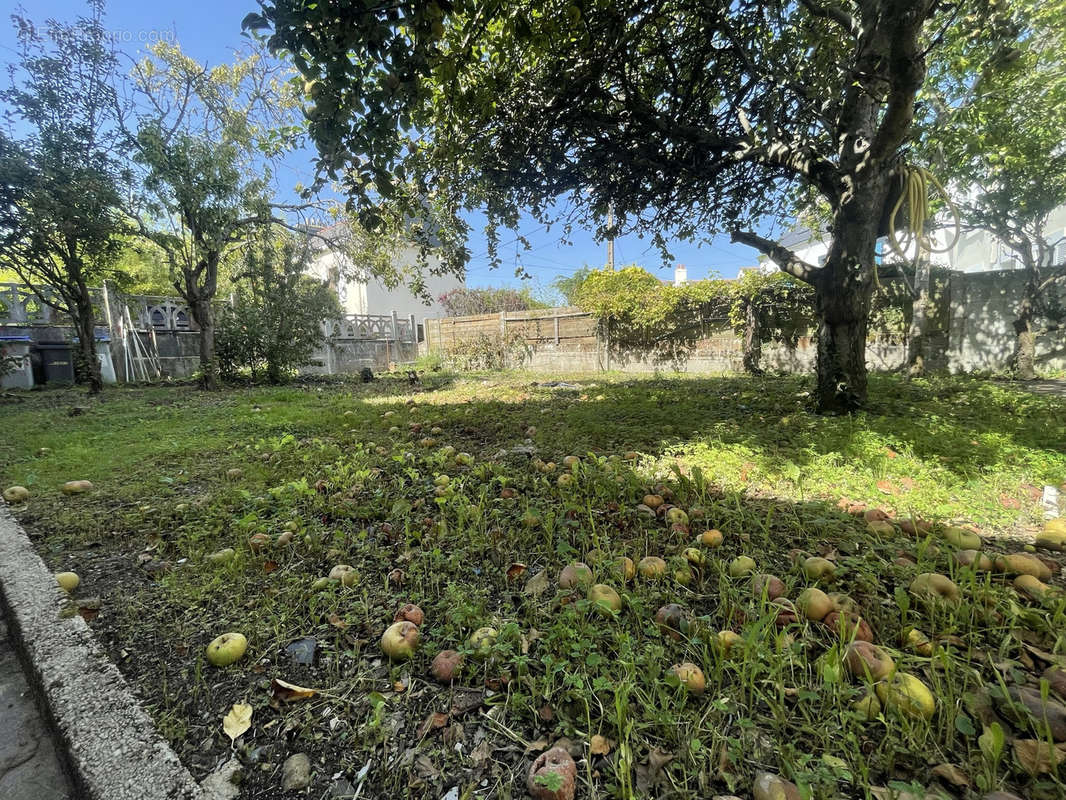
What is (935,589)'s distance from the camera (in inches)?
52.3

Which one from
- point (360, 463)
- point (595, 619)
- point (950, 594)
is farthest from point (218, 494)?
point (950, 594)

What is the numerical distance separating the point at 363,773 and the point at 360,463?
90.5 inches

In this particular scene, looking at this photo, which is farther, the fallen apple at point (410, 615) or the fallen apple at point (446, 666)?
the fallen apple at point (410, 615)

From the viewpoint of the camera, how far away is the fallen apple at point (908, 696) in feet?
3.12

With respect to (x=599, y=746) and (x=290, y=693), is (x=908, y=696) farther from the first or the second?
(x=290, y=693)

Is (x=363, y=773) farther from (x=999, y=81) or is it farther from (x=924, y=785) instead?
(x=999, y=81)

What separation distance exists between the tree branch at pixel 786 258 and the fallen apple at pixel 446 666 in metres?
4.61

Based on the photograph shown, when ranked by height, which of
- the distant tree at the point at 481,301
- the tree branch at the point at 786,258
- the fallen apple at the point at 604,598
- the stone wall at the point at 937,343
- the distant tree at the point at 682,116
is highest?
the distant tree at the point at 481,301

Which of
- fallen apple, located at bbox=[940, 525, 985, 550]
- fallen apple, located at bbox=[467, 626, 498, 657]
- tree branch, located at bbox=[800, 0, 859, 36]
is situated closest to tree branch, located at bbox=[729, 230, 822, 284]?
tree branch, located at bbox=[800, 0, 859, 36]

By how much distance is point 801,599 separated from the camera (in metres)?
1.31

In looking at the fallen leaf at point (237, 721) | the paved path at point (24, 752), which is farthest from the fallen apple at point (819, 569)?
the paved path at point (24, 752)

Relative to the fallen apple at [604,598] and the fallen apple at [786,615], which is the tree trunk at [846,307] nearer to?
the fallen apple at [786,615]

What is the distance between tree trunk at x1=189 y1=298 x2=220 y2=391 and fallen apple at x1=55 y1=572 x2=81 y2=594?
929cm

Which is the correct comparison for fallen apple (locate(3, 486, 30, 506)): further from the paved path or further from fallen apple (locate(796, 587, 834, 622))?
fallen apple (locate(796, 587, 834, 622))
